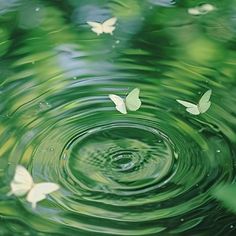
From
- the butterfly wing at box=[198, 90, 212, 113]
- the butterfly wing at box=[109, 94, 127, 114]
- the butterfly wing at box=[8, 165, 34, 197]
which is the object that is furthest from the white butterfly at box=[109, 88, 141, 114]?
the butterfly wing at box=[8, 165, 34, 197]

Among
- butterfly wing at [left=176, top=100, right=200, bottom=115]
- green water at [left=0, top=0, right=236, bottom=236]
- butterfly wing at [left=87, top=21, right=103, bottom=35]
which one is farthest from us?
butterfly wing at [left=87, top=21, right=103, bottom=35]

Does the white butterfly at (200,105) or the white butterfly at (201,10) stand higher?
the white butterfly at (201,10)

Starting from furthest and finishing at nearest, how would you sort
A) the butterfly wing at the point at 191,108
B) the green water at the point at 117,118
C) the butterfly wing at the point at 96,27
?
1. the butterfly wing at the point at 96,27
2. the butterfly wing at the point at 191,108
3. the green water at the point at 117,118

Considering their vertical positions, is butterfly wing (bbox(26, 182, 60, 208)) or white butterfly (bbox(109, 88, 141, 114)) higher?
white butterfly (bbox(109, 88, 141, 114))

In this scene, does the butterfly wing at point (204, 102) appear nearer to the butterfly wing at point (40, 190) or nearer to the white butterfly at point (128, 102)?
the white butterfly at point (128, 102)

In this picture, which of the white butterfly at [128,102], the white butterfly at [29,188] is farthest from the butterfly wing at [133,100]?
the white butterfly at [29,188]

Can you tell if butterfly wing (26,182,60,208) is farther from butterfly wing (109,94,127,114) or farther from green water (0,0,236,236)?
butterfly wing (109,94,127,114)

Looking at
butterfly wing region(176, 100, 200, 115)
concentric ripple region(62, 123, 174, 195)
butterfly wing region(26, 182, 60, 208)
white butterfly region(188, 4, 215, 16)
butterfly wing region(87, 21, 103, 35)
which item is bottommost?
butterfly wing region(26, 182, 60, 208)

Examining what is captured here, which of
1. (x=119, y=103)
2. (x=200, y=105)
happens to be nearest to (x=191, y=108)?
(x=200, y=105)

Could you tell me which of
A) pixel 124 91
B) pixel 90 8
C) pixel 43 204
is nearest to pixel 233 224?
pixel 43 204

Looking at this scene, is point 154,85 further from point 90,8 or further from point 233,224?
point 233,224
